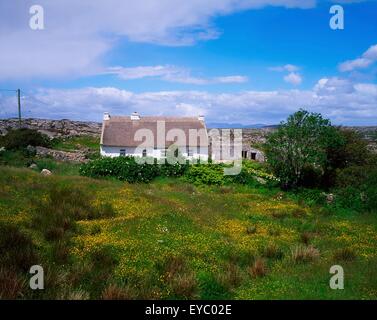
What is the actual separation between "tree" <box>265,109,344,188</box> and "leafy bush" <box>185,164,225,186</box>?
465 cm

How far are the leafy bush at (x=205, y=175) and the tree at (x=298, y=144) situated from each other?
4.65 meters

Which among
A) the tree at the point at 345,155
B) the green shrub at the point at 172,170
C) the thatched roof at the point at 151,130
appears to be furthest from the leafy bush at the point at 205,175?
the thatched roof at the point at 151,130

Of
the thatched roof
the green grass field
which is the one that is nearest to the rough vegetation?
the green grass field

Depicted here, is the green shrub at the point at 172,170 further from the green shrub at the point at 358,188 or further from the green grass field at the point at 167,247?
the green shrub at the point at 358,188

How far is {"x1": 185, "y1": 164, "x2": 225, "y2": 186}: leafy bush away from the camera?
3334 centimetres

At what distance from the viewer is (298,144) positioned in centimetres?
3164

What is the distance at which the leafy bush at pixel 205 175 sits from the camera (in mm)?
33344

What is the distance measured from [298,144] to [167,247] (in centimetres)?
2119

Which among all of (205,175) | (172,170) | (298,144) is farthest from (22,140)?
(298,144)

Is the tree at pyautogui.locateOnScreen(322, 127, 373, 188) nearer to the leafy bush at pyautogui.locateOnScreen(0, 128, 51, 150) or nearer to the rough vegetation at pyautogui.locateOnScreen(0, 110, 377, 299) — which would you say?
the rough vegetation at pyautogui.locateOnScreen(0, 110, 377, 299)

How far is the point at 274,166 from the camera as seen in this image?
3222 cm

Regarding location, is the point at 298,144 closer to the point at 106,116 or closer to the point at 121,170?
the point at 121,170

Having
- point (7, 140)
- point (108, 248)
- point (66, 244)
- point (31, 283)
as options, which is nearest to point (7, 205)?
point (66, 244)
